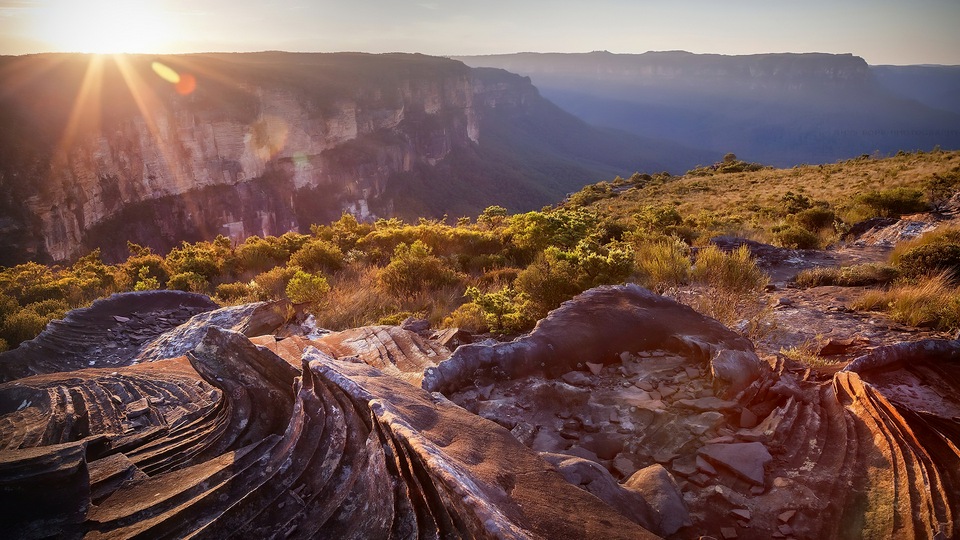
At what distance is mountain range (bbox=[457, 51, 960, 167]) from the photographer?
104812 millimetres

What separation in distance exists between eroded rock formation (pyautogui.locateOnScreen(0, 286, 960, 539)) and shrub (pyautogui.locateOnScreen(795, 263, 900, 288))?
4.43m

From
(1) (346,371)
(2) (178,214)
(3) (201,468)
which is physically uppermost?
(1) (346,371)

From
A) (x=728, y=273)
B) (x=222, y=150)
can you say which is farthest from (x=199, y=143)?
(x=728, y=273)

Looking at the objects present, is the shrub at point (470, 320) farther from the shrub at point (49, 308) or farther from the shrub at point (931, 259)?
the shrub at point (49, 308)

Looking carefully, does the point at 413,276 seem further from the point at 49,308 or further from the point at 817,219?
the point at 817,219

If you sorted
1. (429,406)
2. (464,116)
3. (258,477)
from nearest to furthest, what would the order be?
(258,477) → (429,406) → (464,116)

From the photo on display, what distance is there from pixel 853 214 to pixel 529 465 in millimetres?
17344

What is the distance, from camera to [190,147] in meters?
37.9

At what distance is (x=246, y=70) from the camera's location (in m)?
43.6

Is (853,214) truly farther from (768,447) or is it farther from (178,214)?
(178,214)

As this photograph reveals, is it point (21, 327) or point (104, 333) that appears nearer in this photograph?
point (104, 333)

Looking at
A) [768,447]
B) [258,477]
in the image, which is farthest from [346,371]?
[768,447]

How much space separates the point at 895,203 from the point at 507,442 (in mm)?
18044

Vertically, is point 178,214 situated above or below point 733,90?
below
